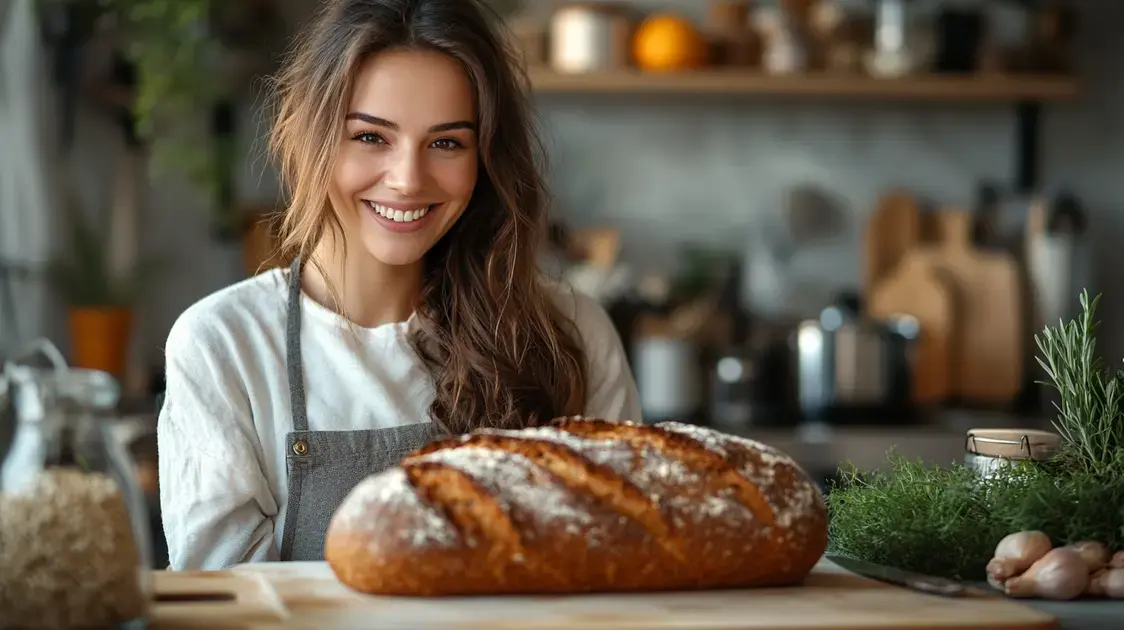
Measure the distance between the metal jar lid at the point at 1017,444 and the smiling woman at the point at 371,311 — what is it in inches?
23.0

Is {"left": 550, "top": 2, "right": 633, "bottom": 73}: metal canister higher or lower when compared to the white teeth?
higher

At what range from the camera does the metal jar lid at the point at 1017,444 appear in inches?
53.2

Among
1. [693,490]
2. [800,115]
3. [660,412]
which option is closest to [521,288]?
[693,490]

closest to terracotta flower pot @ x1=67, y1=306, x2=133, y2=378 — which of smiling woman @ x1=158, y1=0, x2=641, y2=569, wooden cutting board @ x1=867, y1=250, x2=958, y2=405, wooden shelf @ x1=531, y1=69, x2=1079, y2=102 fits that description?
wooden shelf @ x1=531, y1=69, x2=1079, y2=102

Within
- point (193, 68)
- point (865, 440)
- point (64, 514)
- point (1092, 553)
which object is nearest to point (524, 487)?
point (64, 514)

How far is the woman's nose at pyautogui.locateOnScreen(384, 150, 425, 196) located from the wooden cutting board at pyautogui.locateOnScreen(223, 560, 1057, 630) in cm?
59

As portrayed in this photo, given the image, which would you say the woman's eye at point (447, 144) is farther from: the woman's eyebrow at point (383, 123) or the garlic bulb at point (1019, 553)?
the garlic bulb at point (1019, 553)

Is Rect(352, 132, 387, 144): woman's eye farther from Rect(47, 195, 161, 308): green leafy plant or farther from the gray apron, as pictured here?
Rect(47, 195, 161, 308): green leafy plant

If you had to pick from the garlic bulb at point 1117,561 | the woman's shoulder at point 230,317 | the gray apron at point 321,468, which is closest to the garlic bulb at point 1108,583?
the garlic bulb at point 1117,561

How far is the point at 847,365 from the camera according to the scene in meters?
3.65

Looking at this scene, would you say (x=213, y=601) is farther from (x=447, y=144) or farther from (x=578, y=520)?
(x=447, y=144)

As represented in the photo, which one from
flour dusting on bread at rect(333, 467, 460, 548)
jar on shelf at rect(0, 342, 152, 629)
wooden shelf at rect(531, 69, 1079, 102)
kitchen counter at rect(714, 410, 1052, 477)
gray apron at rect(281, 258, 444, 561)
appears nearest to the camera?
jar on shelf at rect(0, 342, 152, 629)

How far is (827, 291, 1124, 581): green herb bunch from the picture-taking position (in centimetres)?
124

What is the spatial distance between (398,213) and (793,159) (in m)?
2.62
